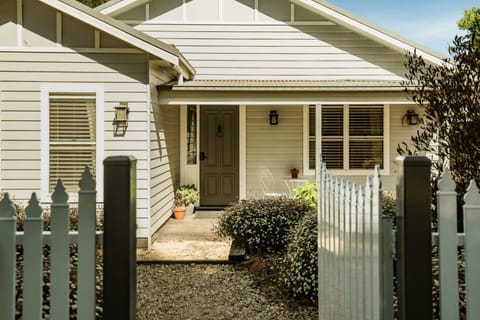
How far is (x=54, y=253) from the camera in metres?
2.64

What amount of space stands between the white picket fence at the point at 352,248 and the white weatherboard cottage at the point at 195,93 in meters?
5.13

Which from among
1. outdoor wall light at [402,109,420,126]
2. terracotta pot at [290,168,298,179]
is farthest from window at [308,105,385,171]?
outdoor wall light at [402,109,420,126]

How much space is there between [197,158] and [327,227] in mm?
8348

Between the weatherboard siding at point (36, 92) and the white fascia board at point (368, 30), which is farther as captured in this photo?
the white fascia board at point (368, 30)

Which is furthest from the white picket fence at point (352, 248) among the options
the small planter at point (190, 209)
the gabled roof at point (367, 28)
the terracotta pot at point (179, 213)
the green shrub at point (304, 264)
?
the gabled roof at point (367, 28)

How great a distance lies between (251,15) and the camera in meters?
11.2

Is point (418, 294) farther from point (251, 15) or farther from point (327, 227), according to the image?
point (251, 15)

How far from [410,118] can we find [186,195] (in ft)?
17.0

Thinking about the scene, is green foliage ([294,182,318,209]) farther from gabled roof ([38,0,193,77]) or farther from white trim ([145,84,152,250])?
gabled roof ([38,0,193,77])

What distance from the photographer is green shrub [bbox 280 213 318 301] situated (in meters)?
5.09

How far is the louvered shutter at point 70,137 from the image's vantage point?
805cm

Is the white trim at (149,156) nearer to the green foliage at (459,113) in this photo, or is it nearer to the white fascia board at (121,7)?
the white fascia board at (121,7)

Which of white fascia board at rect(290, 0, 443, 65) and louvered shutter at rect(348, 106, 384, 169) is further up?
white fascia board at rect(290, 0, 443, 65)

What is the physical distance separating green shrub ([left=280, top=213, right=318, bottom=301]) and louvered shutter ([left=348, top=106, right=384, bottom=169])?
594 centimetres
